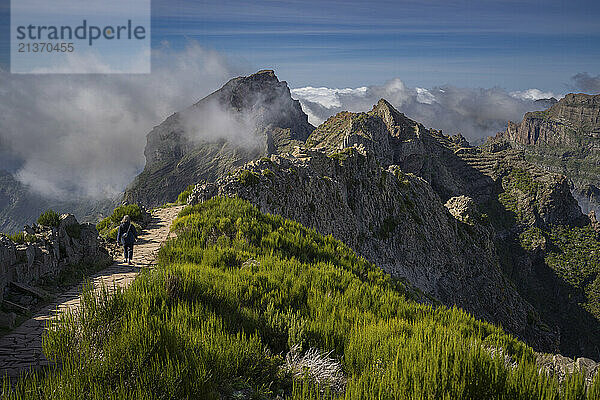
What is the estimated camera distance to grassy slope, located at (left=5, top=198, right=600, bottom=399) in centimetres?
356

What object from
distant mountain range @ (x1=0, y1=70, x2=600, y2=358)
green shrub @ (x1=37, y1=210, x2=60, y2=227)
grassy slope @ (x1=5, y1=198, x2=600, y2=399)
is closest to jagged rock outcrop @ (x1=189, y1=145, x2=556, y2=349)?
distant mountain range @ (x1=0, y1=70, x2=600, y2=358)

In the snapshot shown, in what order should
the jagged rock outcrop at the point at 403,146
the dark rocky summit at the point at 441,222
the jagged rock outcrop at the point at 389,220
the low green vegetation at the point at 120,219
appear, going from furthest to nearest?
the jagged rock outcrop at the point at 403,146
the dark rocky summit at the point at 441,222
the jagged rock outcrop at the point at 389,220
the low green vegetation at the point at 120,219

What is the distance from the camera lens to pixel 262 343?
5.12m

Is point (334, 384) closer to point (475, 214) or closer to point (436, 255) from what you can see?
point (436, 255)

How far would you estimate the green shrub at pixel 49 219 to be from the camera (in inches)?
453

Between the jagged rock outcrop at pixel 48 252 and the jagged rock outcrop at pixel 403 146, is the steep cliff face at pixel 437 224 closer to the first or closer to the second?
the jagged rock outcrop at pixel 403 146

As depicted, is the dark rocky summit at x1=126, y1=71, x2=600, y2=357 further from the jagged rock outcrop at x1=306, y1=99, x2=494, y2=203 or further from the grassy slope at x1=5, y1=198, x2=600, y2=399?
the grassy slope at x1=5, y1=198, x2=600, y2=399

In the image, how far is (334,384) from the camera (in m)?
4.14

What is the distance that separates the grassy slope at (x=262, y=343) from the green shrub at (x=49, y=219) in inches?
284

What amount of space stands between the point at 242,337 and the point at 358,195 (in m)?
38.8

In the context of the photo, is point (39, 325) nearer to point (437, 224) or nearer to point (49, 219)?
point (49, 219)

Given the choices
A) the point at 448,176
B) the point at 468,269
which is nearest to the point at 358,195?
the point at 468,269

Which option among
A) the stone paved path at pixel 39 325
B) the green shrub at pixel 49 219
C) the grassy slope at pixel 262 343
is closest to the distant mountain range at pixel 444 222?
the stone paved path at pixel 39 325

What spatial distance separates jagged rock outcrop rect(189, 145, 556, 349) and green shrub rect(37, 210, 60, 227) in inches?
268
